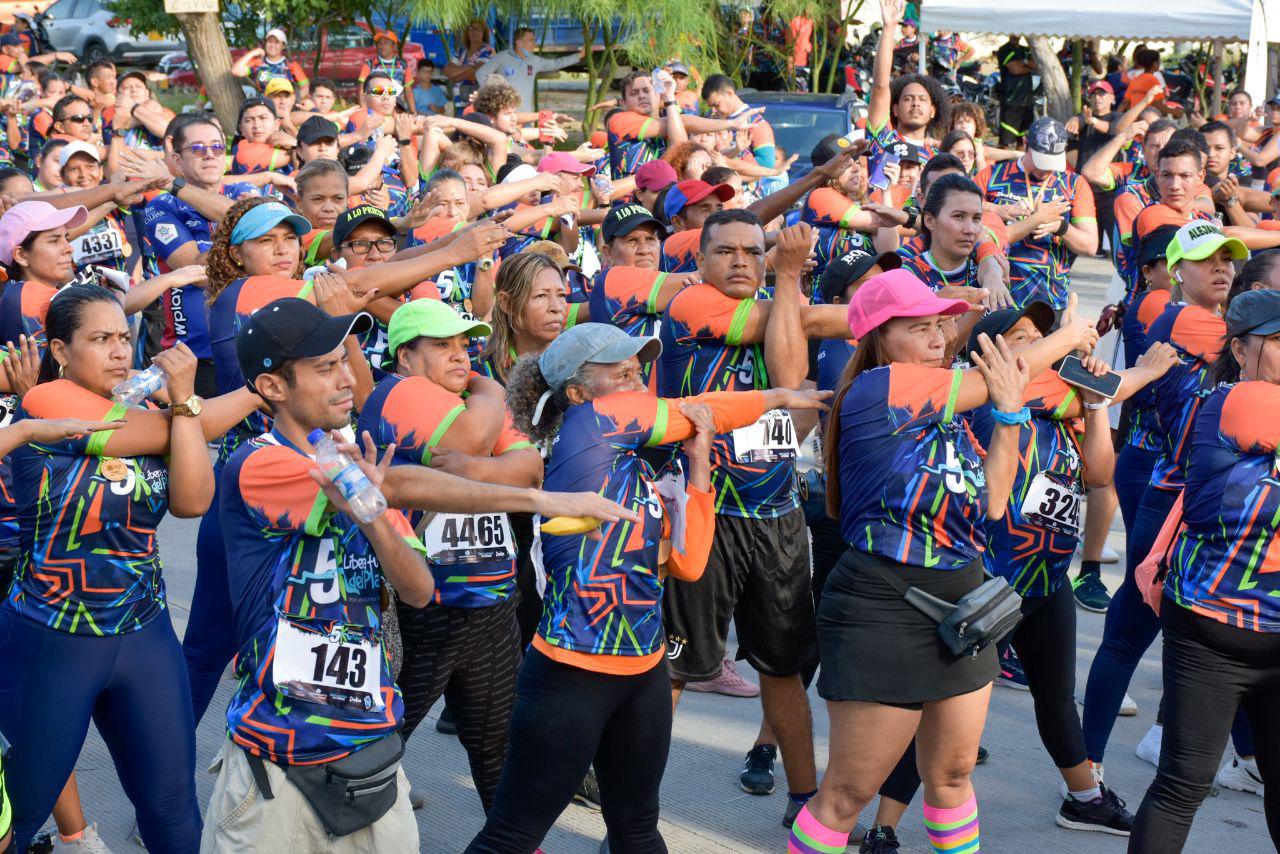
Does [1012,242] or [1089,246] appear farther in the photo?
[1089,246]

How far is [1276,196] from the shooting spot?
9547 millimetres

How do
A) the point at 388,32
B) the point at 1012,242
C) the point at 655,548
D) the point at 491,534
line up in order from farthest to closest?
the point at 388,32 → the point at 1012,242 → the point at 491,534 → the point at 655,548

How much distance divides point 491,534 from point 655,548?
24.4 inches

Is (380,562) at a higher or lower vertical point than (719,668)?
higher

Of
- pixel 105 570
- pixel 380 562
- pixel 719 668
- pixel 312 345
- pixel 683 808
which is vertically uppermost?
pixel 312 345

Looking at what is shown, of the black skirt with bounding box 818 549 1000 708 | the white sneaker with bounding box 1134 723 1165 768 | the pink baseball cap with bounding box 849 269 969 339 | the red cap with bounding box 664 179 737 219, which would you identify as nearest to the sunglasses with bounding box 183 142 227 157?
the red cap with bounding box 664 179 737 219

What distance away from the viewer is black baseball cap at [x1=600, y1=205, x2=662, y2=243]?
6.41m

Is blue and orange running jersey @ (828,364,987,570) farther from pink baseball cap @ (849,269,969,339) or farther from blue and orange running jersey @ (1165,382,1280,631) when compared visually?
blue and orange running jersey @ (1165,382,1280,631)

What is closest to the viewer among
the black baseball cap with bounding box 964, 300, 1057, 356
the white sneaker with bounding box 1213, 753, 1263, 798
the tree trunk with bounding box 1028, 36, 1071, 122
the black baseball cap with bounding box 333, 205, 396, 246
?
the black baseball cap with bounding box 964, 300, 1057, 356

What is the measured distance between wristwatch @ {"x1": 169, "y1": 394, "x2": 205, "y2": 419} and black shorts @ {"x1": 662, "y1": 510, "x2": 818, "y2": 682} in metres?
1.79

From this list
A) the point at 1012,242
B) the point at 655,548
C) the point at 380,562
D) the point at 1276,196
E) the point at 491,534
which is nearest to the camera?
the point at 380,562

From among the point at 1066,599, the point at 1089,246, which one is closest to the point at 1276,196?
the point at 1089,246

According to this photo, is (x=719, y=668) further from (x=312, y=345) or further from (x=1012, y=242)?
(x=1012, y=242)

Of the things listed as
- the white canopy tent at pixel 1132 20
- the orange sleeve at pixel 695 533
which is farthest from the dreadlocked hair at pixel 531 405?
the white canopy tent at pixel 1132 20
